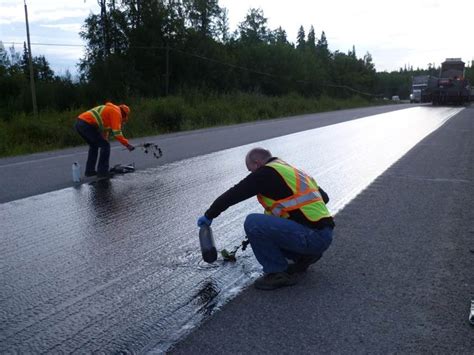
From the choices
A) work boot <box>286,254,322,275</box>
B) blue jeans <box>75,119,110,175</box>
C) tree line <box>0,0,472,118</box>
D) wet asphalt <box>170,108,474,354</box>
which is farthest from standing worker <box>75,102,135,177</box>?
tree line <box>0,0,472,118</box>

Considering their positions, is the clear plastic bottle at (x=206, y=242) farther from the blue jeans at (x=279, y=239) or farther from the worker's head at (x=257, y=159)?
Answer: the worker's head at (x=257, y=159)

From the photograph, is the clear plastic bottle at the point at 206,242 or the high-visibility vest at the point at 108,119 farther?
the high-visibility vest at the point at 108,119

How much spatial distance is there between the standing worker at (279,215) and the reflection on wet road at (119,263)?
36cm

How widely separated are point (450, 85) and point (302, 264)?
41728 millimetres

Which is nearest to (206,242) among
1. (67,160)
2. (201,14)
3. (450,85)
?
(67,160)

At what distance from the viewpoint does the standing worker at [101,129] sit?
10.5 meters

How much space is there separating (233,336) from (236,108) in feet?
99.9

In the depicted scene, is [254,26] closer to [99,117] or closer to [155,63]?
[155,63]

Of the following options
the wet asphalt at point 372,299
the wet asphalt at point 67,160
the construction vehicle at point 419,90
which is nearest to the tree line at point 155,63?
the construction vehicle at point 419,90

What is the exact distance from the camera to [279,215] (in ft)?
15.0

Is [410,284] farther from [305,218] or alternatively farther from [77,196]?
[77,196]

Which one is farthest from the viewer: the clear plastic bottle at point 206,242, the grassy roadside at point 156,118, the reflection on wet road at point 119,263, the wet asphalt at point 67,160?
the grassy roadside at point 156,118

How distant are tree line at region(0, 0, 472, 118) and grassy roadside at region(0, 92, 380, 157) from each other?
312 cm

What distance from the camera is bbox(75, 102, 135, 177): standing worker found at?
10508 mm
